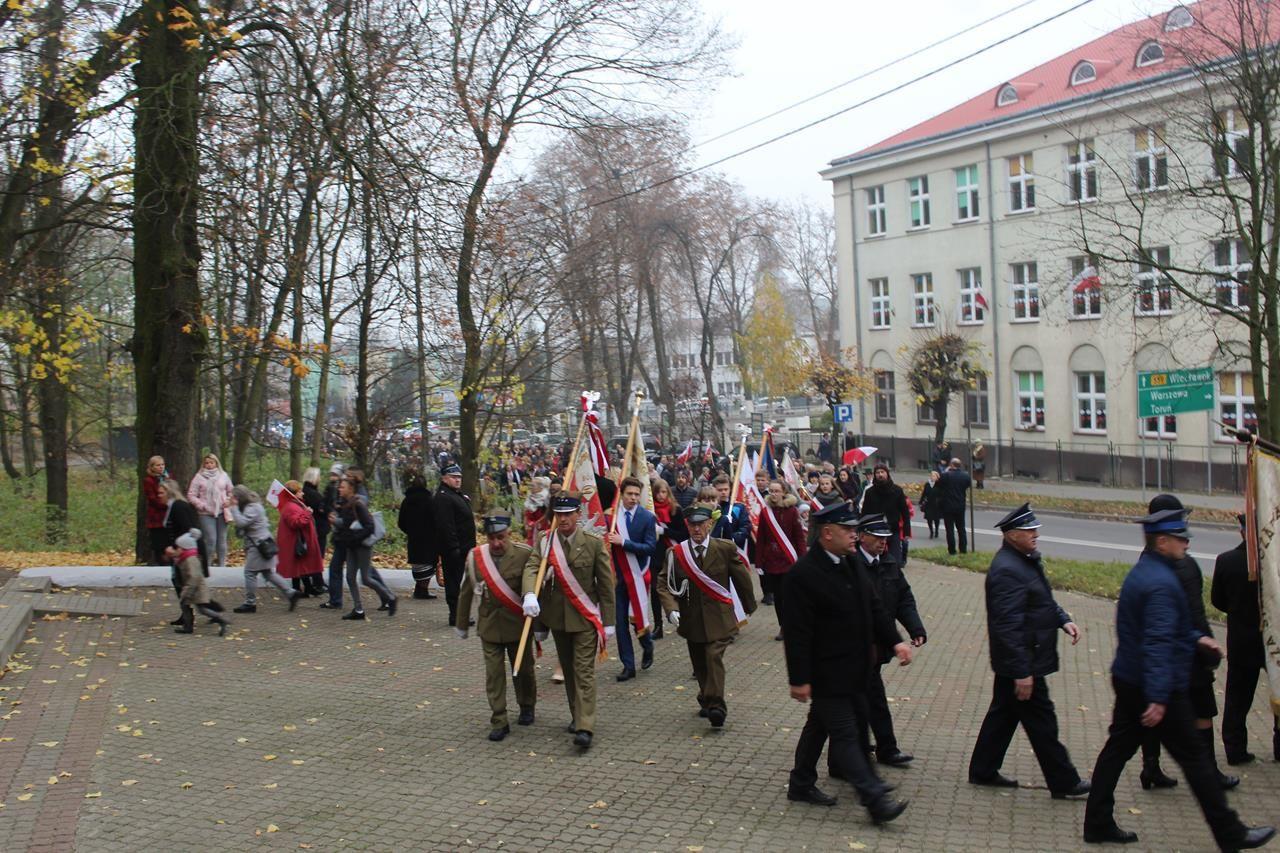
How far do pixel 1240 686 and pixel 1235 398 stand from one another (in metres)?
30.6

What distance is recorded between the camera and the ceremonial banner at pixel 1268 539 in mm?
7258

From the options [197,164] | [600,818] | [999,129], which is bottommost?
[600,818]

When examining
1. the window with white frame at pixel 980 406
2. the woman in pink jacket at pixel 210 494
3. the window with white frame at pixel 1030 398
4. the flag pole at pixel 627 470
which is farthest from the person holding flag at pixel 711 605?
the window with white frame at pixel 980 406

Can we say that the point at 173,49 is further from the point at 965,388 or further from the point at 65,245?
the point at 965,388

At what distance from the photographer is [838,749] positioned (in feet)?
22.0

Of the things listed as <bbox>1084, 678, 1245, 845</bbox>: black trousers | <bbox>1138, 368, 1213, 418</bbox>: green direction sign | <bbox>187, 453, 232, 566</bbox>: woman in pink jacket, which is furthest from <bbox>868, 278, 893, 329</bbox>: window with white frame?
<bbox>1084, 678, 1245, 845</bbox>: black trousers

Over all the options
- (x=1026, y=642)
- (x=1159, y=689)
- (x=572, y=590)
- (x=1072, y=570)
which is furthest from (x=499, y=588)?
(x=1072, y=570)

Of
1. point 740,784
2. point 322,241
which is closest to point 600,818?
point 740,784

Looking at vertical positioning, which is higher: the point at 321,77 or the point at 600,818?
the point at 321,77

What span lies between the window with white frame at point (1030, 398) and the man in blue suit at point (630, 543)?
33.5 meters

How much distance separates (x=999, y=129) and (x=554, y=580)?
37.1 meters

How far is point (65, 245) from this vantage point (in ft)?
75.9

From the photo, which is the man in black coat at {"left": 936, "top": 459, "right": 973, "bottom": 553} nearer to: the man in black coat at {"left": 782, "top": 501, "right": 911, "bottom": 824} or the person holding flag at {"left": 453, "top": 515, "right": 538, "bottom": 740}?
the person holding flag at {"left": 453, "top": 515, "right": 538, "bottom": 740}

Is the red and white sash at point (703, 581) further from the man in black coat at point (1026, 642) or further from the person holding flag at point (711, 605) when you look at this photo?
the man in black coat at point (1026, 642)
